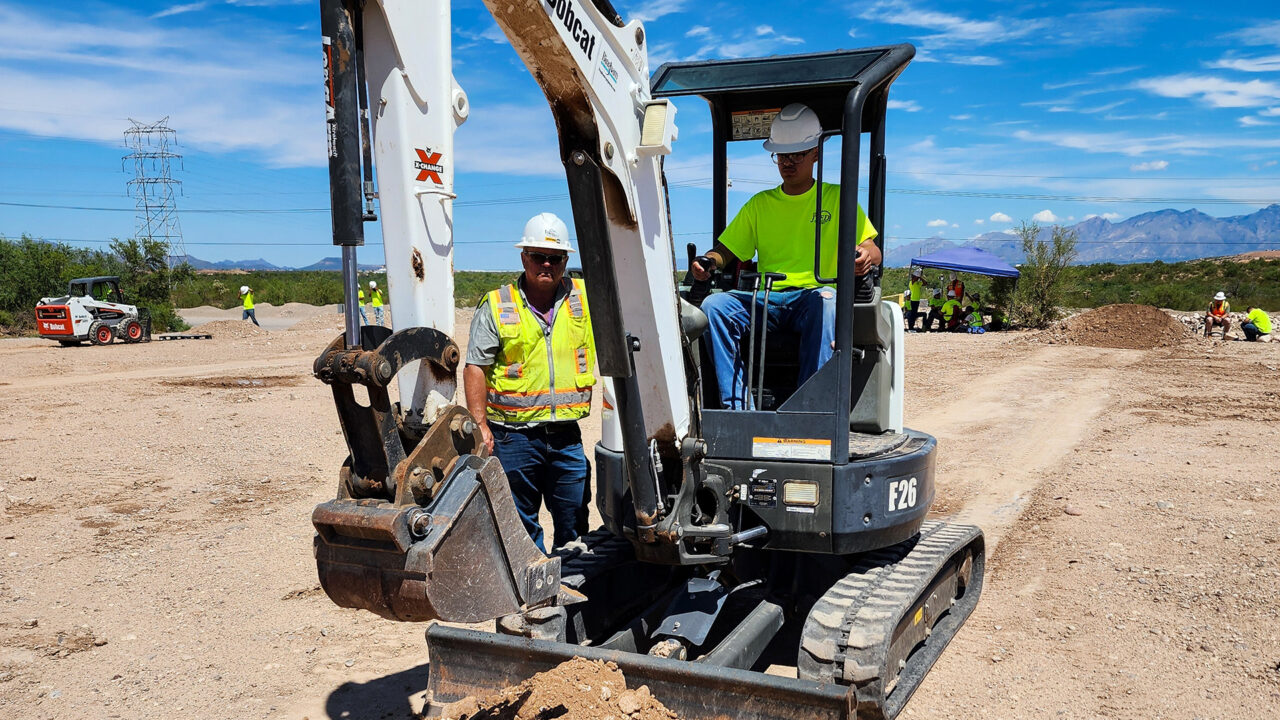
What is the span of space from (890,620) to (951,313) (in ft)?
81.4

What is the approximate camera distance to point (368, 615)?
5.70m

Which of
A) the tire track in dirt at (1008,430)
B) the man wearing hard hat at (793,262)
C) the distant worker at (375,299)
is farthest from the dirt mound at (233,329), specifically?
the man wearing hard hat at (793,262)

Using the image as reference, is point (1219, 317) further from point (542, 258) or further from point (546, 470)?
point (542, 258)

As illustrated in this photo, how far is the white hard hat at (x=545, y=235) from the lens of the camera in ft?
15.9

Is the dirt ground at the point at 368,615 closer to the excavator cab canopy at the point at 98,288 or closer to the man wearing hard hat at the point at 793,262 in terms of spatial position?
the man wearing hard hat at the point at 793,262

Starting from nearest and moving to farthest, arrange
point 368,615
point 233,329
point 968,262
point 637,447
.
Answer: point 637,447
point 368,615
point 233,329
point 968,262

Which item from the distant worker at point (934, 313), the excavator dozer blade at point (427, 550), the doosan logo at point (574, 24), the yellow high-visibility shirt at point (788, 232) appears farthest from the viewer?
the distant worker at point (934, 313)

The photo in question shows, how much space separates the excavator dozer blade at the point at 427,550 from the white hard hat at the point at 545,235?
7.09 ft

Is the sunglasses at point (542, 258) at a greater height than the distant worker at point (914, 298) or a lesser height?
greater

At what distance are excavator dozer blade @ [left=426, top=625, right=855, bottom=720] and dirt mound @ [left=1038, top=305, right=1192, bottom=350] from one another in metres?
20.4

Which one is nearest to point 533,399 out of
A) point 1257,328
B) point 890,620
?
point 890,620

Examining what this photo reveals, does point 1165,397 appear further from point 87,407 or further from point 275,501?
point 87,407

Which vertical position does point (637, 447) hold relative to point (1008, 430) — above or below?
above

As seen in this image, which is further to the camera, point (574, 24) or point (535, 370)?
point (535, 370)
